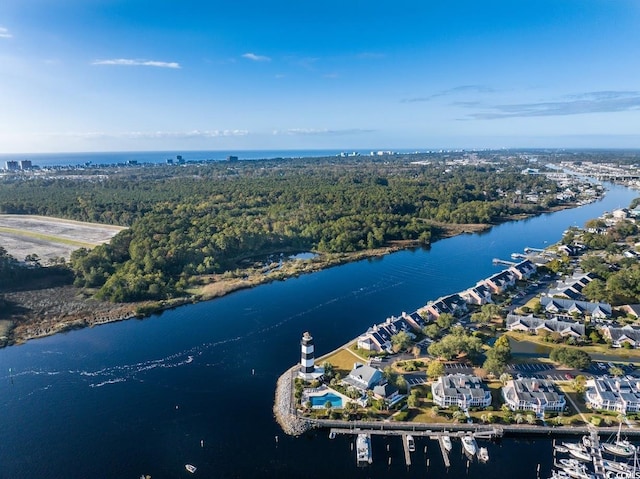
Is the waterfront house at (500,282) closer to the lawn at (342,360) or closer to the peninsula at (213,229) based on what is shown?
the peninsula at (213,229)

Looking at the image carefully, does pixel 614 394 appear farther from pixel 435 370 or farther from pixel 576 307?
pixel 576 307

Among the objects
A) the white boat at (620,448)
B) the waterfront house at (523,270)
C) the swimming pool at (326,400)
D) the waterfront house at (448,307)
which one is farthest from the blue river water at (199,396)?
the waterfront house at (523,270)

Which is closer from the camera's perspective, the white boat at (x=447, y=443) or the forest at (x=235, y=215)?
the white boat at (x=447, y=443)

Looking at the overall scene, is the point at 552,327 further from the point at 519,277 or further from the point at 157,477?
the point at 157,477

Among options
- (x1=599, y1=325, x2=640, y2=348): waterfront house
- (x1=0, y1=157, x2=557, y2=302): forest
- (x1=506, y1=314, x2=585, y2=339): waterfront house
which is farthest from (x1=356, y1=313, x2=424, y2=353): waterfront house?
(x1=0, y1=157, x2=557, y2=302): forest

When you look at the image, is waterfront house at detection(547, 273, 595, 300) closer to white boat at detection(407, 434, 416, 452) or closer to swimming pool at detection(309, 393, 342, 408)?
white boat at detection(407, 434, 416, 452)

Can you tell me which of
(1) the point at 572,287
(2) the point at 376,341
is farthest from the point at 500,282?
(2) the point at 376,341

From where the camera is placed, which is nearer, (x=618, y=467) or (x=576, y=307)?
(x=618, y=467)
